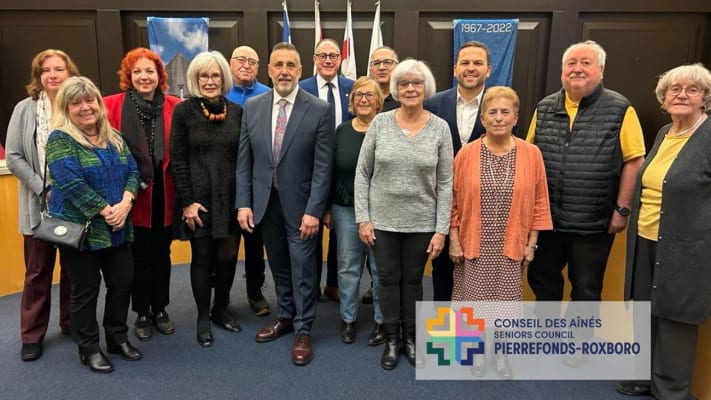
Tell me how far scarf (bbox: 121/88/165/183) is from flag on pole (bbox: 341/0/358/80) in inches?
98.3

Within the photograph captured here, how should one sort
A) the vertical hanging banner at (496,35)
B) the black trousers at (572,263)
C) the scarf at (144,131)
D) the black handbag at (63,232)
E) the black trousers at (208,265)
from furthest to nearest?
the vertical hanging banner at (496,35) → the black trousers at (208,265) → the scarf at (144,131) → the black trousers at (572,263) → the black handbag at (63,232)

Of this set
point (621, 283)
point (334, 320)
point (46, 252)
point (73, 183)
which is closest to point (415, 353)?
point (334, 320)

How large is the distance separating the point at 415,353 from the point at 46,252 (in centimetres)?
203

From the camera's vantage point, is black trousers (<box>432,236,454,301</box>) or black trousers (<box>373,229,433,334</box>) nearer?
black trousers (<box>373,229,433,334</box>)

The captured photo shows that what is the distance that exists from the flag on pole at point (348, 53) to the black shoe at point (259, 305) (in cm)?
249

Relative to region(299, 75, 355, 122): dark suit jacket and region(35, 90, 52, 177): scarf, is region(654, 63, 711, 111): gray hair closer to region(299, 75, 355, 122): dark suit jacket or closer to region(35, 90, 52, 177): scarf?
region(299, 75, 355, 122): dark suit jacket

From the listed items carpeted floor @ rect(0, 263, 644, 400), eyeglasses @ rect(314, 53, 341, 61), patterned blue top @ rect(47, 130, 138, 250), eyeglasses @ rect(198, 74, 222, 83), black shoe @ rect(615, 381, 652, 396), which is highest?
eyeglasses @ rect(314, 53, 341, 61)

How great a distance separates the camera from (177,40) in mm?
4605

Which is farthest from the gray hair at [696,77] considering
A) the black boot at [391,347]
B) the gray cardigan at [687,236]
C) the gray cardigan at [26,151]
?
the gray cardigan at [26,151]

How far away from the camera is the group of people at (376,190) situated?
1.96 m

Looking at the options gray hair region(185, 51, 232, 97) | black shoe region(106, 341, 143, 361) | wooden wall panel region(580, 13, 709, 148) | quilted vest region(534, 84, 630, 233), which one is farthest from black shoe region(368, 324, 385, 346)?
wooden wall panel region(580, 13, 709, 148)

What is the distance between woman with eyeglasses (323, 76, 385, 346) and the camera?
236cm

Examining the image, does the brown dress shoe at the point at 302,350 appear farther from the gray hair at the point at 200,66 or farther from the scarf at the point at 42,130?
the scarf at the point at 42,130

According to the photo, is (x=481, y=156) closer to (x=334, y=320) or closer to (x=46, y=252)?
(x=334, y=320)
